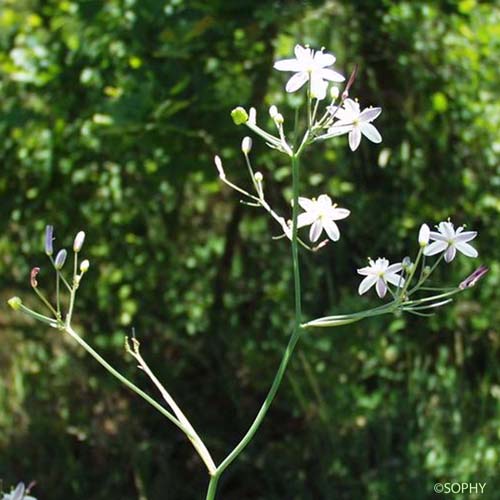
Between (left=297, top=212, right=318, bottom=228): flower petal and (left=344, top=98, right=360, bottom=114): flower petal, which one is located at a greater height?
(left=344, top=98, right=360, bottom=114): flower petal

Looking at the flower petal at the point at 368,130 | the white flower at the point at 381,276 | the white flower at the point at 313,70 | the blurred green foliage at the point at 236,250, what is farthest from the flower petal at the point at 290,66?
the blurred green foliage at the point at 236,250


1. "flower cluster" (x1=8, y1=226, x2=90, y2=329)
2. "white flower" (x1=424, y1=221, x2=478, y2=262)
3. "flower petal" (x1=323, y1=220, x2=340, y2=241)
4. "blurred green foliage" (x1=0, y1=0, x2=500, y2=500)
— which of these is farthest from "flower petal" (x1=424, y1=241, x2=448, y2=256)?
"blurred green foliage" (x1=0, y1=0, x2=500, y2=500)

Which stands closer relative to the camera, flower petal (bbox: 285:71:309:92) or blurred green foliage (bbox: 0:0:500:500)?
flower petal (bbox: 285:71:309:92)

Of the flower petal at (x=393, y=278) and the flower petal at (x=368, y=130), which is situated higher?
the flower petal at (x=368, y=130)

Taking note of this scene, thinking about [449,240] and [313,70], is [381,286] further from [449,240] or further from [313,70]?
[313,70]

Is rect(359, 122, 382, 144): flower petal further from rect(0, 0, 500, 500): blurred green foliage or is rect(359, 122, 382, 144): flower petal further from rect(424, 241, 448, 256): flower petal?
rect(0, 0, 500, 500): blurred green foliage

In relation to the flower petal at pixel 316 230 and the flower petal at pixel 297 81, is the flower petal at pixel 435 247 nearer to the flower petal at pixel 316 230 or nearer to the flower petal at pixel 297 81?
the flower petal at pixel 316 230
